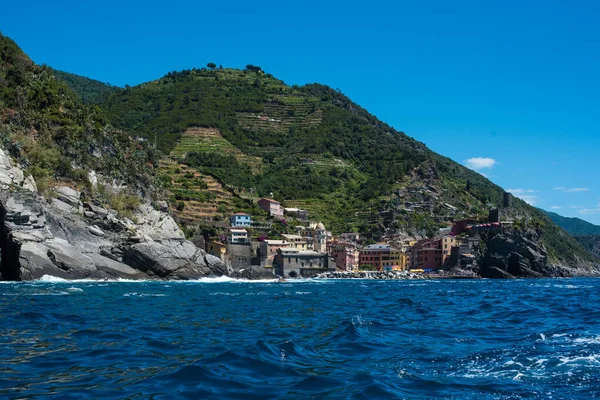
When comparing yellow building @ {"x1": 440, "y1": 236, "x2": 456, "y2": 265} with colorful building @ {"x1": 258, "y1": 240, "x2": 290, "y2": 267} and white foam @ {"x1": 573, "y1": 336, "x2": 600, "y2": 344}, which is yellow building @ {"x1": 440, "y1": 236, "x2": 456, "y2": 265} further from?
white foam @ {"x1": 573, "y1": 336, "x2": 600, "y2": 344}

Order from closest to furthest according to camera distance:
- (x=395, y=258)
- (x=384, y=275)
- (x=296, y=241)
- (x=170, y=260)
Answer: (x=170, y=260) < (x=384, y=275) < (x=296, y=241) < (x=395, y=258)

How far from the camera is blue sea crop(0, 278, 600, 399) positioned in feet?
43.9

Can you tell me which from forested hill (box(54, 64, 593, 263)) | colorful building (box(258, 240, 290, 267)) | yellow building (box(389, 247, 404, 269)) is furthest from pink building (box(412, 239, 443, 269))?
colorful building (box(258, 240, 290, 267))

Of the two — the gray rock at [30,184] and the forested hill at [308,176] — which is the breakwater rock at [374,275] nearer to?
the forested hill at [308,176]

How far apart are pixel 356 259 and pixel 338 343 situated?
101 meters

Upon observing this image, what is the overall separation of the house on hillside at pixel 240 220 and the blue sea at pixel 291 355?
84182mm

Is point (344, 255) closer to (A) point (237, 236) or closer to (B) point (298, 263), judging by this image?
(B) point (298, 263)

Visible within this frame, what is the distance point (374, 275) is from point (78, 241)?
59073 mm

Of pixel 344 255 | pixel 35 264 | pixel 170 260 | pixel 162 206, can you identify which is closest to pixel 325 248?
pixel 344 255

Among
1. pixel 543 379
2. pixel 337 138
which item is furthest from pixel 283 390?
pixel 337 138

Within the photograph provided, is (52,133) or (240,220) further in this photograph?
(240,220)

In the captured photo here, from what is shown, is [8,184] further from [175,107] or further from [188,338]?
[175,107]

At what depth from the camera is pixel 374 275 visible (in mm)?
111062

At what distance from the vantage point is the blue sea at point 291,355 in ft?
43.9
